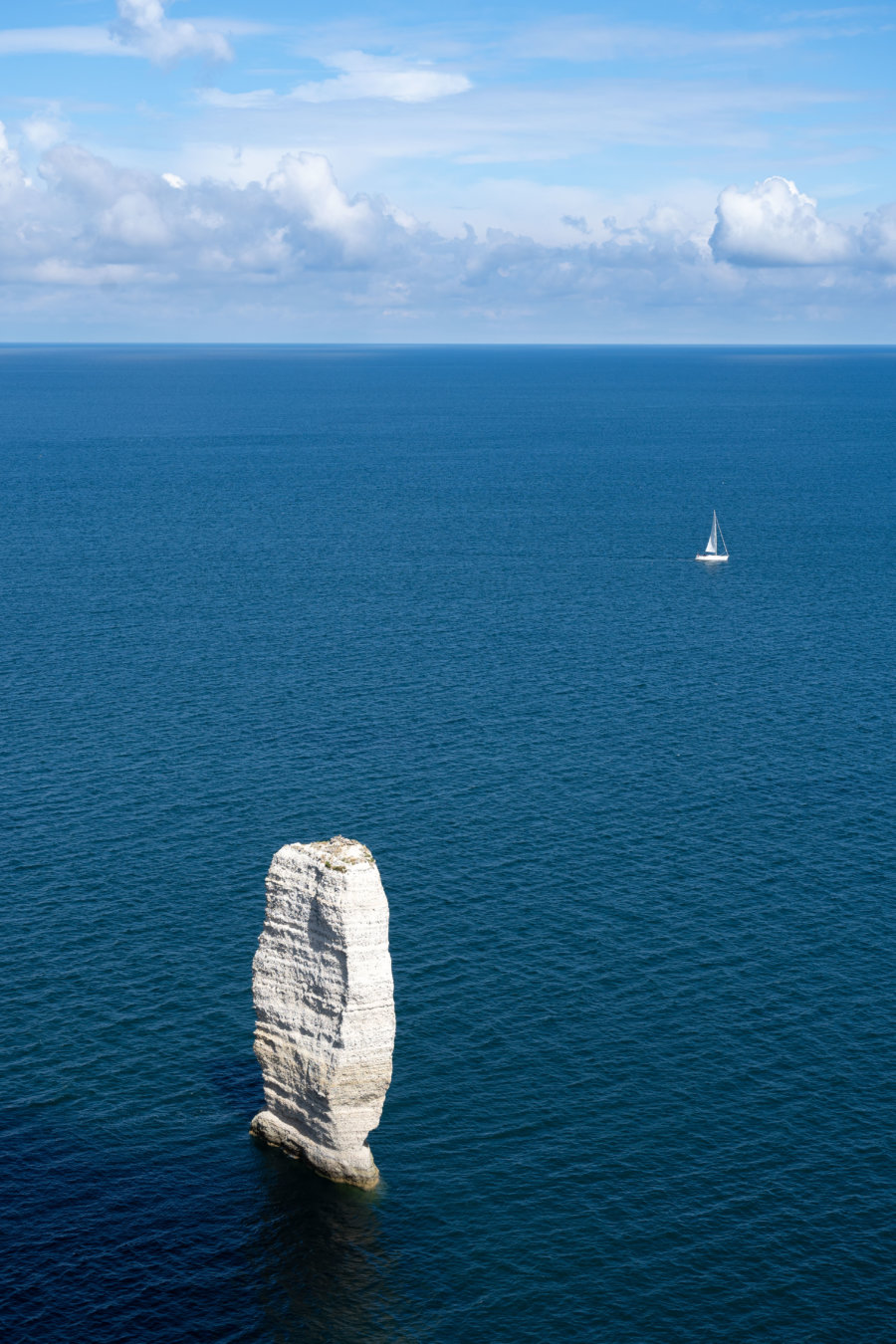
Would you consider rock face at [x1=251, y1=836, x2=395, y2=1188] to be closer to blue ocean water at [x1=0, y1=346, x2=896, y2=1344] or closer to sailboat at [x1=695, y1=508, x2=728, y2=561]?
blue ocean water at [x1=0, y1=346, x2=896, y2=1344]

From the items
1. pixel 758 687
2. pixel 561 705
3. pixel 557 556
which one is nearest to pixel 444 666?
pixel 561 705

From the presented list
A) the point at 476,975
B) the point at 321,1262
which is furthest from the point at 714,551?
the point at 321,1262

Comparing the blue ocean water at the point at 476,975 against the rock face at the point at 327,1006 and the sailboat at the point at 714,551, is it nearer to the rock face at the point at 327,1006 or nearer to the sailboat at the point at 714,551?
the rock face at the point at 327,1006

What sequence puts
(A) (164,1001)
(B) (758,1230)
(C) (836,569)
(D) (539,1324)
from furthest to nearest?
(C) (836,569) < (A) (164,1001) < (B) (758,1230) < (D) (539,1324)

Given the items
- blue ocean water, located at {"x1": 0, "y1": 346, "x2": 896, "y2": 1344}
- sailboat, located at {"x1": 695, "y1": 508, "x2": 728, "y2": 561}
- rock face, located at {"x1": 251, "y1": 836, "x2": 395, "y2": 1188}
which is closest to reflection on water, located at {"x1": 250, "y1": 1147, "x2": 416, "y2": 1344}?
blue ocean water, located at {"x1": 0, "y1": 346, "x2": 896, "y2": 1344}

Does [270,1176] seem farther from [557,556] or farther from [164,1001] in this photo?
[557,556]

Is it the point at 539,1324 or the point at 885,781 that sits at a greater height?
the point at 885,781
